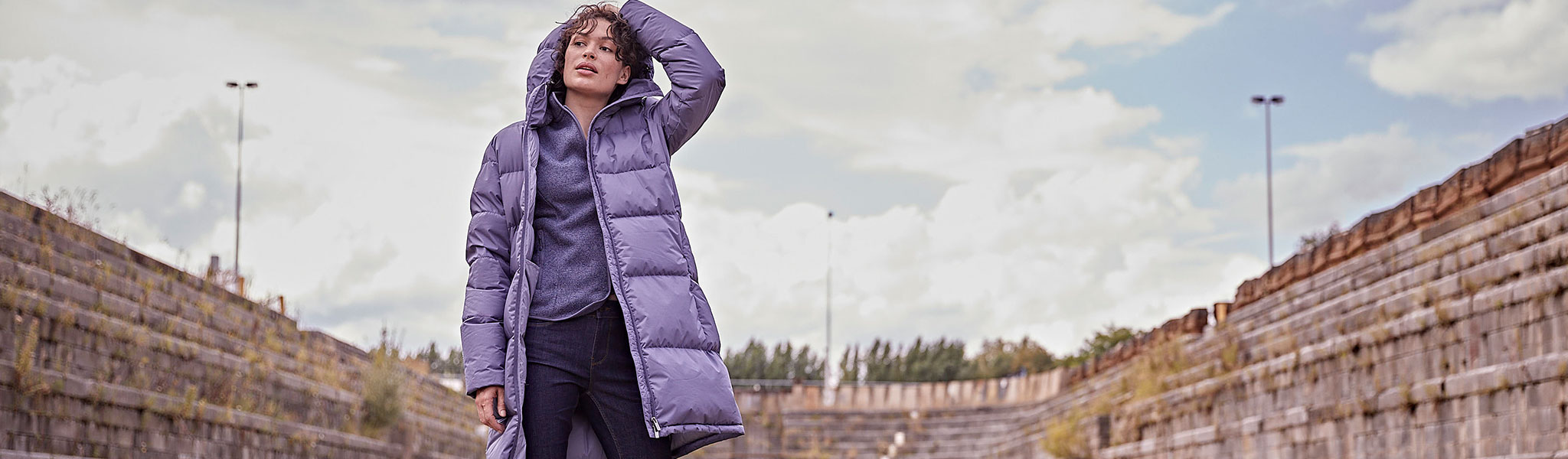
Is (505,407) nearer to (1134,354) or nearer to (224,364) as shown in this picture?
(224,364)

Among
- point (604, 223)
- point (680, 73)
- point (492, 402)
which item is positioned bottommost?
point (492, 402)

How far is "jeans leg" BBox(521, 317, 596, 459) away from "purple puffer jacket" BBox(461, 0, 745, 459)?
36 mm

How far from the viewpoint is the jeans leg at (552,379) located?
3.39m

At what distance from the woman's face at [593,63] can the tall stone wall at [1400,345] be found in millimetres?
5757

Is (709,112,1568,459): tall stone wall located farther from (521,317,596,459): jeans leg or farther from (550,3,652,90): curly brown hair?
(521,317,596,459): jeans leg

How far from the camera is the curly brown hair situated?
3.79 metres

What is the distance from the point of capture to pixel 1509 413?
8195 millimetres

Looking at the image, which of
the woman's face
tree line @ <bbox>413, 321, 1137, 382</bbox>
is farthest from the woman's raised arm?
tree line @ <bbox>413, 321, 1137, 382</bbox>

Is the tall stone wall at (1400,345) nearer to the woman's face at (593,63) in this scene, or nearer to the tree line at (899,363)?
the woman's face at (593,63)

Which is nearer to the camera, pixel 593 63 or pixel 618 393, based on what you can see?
pixel 618 393

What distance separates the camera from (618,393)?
344cm

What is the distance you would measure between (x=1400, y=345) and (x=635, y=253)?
766 cm

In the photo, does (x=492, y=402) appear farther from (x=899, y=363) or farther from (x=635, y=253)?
(x=899, y=363)

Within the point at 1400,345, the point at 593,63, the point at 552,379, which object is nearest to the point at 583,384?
the point at 552,379
